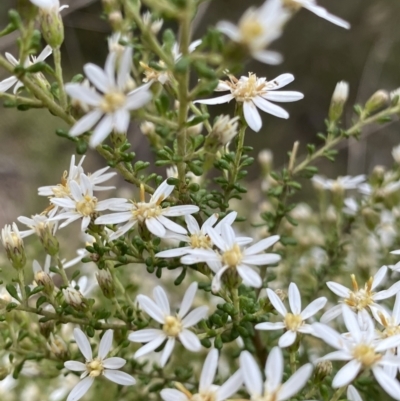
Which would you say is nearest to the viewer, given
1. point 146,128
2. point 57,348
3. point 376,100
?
point 57,348

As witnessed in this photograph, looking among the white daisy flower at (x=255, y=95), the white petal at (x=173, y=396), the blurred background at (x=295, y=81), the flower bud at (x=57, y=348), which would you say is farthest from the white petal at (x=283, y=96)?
the blurred background at (x=295, y=81)

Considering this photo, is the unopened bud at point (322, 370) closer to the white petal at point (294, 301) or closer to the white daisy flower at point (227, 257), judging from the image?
the white petal at point (294, 301)

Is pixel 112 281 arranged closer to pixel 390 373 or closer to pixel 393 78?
pixel 390 373

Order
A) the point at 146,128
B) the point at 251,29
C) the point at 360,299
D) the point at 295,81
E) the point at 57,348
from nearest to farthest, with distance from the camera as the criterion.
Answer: the point at 251,29
the point at 360,299
the point at 57,348
the point at 146,128
the point at 295,81

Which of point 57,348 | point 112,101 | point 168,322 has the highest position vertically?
point 112,101

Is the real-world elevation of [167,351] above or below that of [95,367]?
above

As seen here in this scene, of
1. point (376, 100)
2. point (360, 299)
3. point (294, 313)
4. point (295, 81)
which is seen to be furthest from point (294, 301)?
point (295, 81)

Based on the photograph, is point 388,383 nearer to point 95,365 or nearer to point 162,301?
point 162,301

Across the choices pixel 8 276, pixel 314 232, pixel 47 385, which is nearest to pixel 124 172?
pixel 8 276

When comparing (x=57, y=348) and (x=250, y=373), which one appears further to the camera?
(x=57, y=348)
